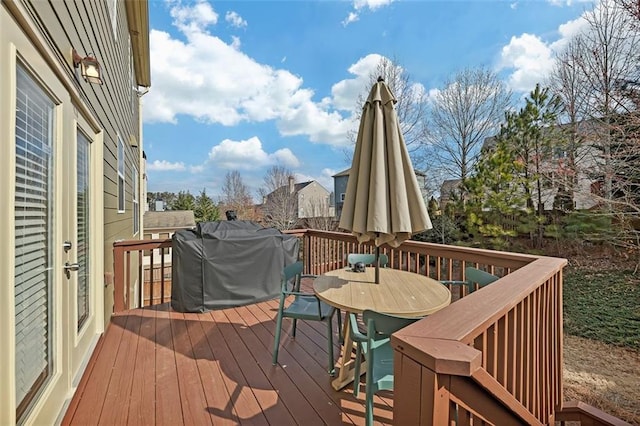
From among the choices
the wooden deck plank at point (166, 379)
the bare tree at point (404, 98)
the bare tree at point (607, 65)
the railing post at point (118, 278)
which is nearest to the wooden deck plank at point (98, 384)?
the wooden deck plank at point (166, 379)

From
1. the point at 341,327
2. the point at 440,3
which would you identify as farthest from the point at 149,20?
the point at 341,327

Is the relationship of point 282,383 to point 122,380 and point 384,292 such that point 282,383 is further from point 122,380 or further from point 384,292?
point 122,380

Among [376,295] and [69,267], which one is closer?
[69,267]

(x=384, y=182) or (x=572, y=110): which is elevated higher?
(x=572, y=110)

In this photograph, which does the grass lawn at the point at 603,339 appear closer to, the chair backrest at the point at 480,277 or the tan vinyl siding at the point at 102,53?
the chair backrest at the point at 480,277

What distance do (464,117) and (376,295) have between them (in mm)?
14016

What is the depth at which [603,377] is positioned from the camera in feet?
17.4

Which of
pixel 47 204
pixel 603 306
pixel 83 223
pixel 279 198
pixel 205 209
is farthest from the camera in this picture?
pixel 205 209

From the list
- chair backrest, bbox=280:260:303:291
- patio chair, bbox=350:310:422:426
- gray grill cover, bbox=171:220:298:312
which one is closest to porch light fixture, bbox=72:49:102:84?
gray grill cover, bbox=171:220:298:312

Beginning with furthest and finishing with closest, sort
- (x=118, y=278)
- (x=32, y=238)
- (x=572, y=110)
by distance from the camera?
(x=572, y=110) → (x=118, y=278) → (x=32, y=238)

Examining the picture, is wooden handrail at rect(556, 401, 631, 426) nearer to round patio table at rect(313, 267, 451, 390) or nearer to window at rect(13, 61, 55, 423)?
round patio table at rect(313, 267, 451, 390)

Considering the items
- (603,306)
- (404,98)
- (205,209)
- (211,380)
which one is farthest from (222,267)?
(205,209)

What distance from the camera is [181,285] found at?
408 cm

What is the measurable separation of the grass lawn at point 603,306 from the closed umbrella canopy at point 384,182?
25.1 feet
